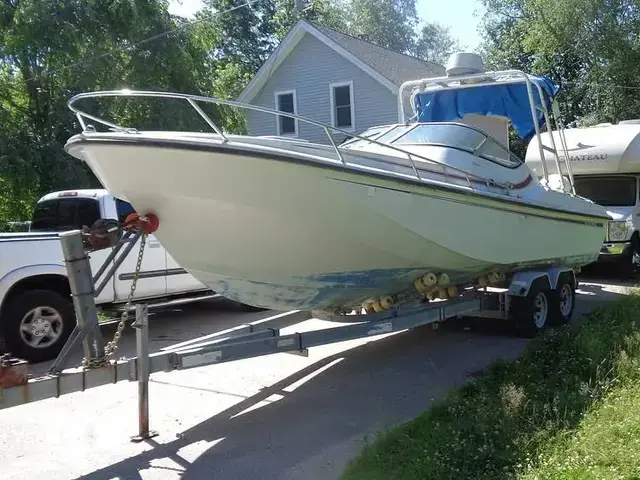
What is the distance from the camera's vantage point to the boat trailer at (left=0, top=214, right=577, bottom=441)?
436cm

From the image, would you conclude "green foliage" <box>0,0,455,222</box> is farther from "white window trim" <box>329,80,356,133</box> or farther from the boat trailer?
the boat trailer

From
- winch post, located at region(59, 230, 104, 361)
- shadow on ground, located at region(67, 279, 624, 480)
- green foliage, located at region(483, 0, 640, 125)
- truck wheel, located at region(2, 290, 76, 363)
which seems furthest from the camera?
green foliage, located at region(483, 0, 640, 125)

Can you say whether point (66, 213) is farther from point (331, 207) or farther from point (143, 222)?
point (331, 207)

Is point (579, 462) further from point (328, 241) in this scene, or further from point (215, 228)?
point (215, 228)

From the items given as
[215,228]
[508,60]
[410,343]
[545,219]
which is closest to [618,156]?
[545,219]

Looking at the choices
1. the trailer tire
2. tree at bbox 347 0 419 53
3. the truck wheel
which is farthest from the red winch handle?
tree at bbox 347 0 419 53

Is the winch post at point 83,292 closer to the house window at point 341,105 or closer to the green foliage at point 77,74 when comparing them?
the green foliage at point 77,74

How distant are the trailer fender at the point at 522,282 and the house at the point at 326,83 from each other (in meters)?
12.6

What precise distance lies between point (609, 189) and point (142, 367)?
11007mm

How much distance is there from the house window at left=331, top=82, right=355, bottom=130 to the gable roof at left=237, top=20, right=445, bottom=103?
947mm

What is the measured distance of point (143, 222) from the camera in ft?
17.2

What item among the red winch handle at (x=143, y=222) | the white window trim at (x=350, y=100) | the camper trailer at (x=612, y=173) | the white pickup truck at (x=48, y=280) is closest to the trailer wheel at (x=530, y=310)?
the white pickup truck at (x=48, y=280)

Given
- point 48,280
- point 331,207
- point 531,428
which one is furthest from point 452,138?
point 48,280

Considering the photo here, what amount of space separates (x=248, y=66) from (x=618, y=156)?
1279 inches
